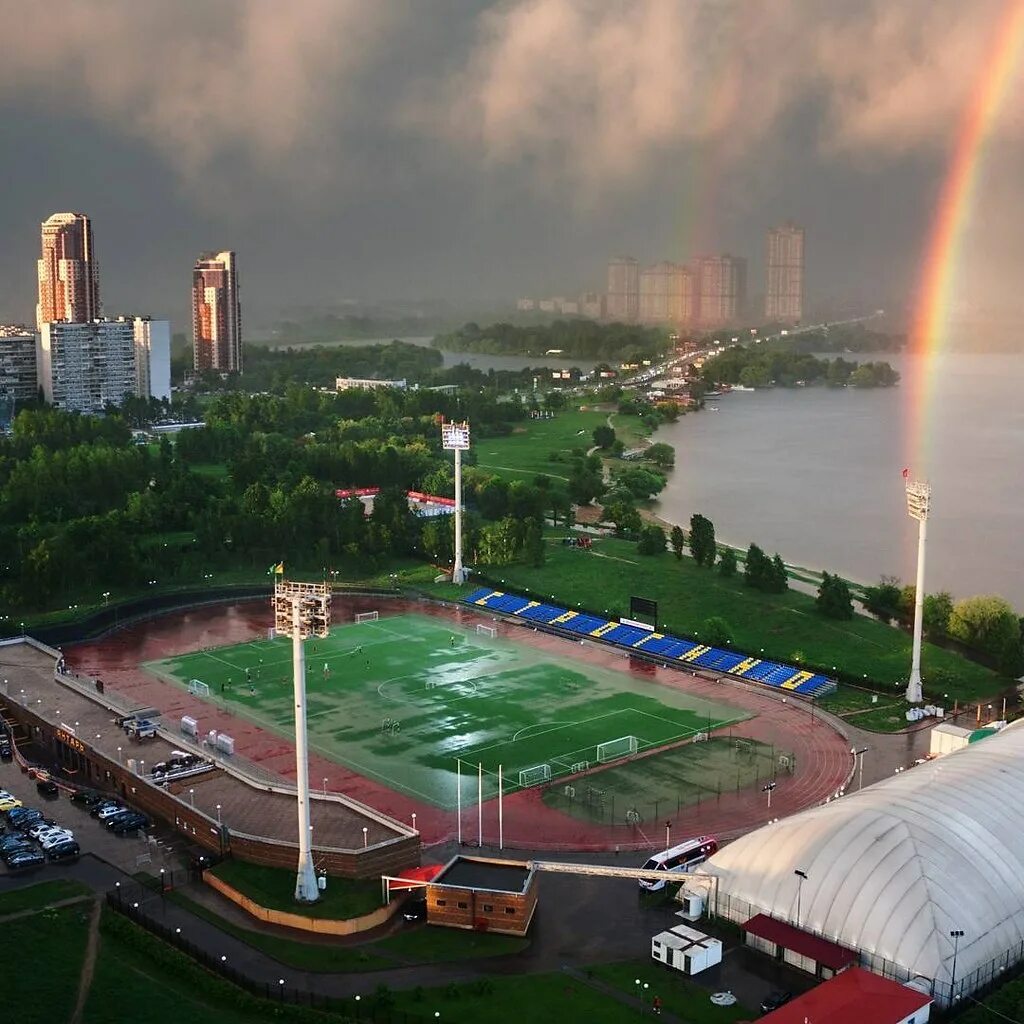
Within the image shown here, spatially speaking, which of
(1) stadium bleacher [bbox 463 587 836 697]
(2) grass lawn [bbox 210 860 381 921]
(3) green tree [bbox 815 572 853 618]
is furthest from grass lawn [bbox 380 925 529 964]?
(3) green tree [bbox 815 572 853 618]

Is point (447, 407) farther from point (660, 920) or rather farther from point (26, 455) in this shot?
point (660, 920)

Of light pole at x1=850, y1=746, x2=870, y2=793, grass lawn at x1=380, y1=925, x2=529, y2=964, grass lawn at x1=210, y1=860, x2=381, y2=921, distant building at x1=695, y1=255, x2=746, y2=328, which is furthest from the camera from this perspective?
distant building at x1=695, y1=255, x2=746, y2=328

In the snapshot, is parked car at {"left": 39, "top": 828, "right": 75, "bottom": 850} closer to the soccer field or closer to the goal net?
the soccer field

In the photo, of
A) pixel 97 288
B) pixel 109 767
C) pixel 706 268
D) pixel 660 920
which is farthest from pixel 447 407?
pixel 706 268

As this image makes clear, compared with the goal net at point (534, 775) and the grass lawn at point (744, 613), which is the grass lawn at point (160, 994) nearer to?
the goal net at point (534, 775)

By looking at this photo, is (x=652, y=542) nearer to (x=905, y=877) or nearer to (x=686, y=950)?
(x=905, y=877)

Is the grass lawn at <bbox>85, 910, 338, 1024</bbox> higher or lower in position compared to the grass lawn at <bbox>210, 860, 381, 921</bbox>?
lower

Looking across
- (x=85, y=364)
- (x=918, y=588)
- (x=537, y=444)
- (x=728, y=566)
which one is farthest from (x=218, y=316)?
(x=918, y=588)
